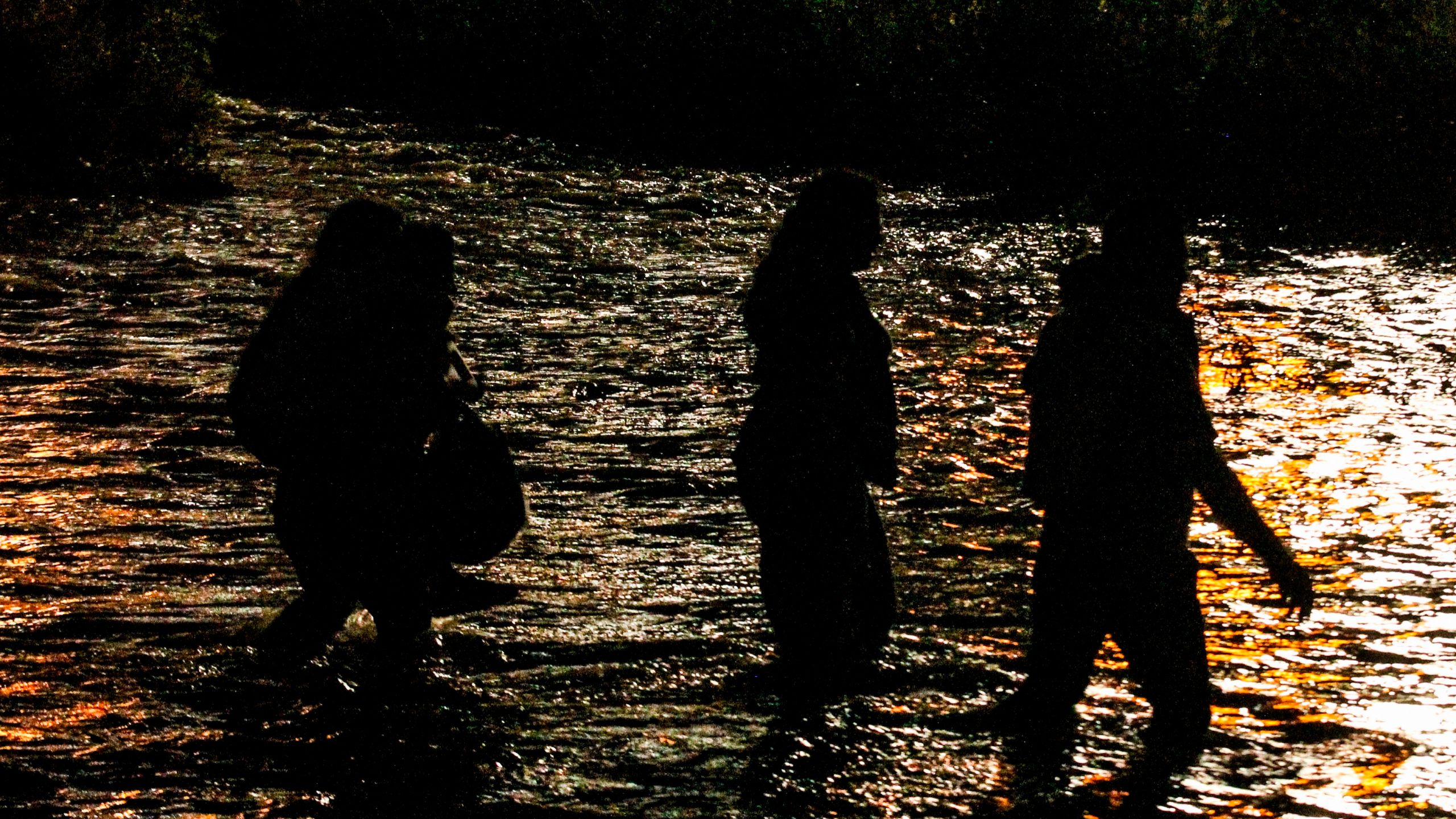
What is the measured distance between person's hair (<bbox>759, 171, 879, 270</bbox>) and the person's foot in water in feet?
5.32

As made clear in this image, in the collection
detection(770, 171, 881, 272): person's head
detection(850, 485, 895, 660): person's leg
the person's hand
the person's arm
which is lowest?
detection(850, 485, 895, 660): person's leg

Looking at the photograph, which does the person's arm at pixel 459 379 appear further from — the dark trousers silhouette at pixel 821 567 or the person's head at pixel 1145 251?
the person's head at pixel 1145 251

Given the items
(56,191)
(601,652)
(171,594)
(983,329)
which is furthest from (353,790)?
(56,191)

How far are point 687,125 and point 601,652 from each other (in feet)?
59.7

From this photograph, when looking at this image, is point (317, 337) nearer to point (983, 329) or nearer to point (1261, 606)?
point (1261, 606)

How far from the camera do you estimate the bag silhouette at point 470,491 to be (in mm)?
6379

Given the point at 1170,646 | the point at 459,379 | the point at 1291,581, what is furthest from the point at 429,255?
the point at 1291,581

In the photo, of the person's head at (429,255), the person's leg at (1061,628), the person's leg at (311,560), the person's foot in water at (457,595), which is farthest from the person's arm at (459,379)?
the person's leg at (1061,628)

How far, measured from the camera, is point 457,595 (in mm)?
6660

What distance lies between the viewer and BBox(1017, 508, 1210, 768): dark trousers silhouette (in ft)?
16.9

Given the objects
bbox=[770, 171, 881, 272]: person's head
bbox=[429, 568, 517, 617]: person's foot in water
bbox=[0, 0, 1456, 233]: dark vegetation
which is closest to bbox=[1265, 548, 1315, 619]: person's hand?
bbox=[770, 171, 881, 272]: person's head

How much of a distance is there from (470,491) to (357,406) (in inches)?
20.7

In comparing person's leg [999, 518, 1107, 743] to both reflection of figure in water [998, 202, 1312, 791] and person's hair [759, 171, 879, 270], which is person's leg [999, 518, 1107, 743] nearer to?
reflection of figure in water [998, 202, 1312, 791]

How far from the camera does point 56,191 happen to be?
18.0 metres
